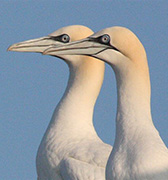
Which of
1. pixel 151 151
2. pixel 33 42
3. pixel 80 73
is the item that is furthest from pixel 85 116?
pixel 151 151

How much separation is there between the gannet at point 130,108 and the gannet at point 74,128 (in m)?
1.39

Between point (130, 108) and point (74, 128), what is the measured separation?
7.35ft

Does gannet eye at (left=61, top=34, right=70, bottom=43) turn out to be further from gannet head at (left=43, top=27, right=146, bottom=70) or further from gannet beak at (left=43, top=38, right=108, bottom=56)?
gannet head at (left=43, top=27, right=146, bottom=70)

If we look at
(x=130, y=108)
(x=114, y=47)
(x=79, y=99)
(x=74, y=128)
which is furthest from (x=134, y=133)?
(x=79, y=99)

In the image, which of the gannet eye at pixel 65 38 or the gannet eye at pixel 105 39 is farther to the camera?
the gannet eye at pixel 65 38

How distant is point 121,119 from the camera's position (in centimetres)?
838

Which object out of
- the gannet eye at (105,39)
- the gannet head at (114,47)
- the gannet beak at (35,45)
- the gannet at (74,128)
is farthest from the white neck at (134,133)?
the gannet beak at (35,45)

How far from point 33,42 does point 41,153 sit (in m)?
2.26

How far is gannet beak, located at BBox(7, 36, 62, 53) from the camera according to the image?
11.4 m

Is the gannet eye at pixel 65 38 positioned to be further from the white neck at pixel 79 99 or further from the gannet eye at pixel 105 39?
Answer: the gannet eye at pixel 105 39

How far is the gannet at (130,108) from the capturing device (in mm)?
7672

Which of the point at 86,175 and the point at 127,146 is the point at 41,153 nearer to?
the point at 86,175

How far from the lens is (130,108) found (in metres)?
8.43

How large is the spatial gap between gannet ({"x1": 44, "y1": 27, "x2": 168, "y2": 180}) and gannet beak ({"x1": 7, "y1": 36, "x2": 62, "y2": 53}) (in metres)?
1.82
